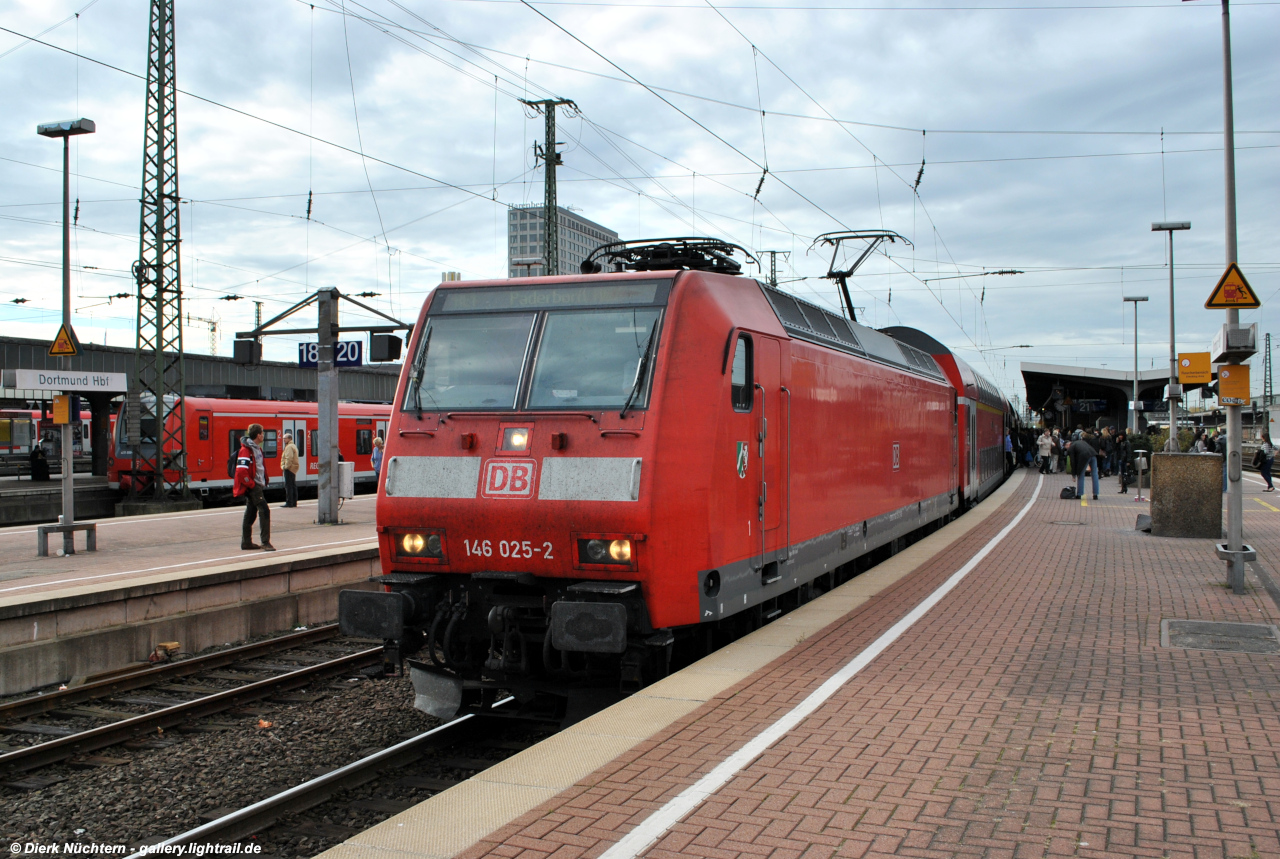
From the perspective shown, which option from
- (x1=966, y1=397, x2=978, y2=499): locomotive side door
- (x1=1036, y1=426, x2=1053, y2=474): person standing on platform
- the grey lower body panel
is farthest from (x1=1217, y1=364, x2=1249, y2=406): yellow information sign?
(x1=1036, y1=426, x2=1053, y2=474): person standing on platform

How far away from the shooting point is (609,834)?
400 centimetres

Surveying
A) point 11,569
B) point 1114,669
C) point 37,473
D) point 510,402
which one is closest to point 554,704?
point 510,402

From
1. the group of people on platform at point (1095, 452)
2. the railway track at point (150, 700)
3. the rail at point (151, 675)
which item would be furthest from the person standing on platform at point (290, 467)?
the group of people on platform at point (1095, 452)

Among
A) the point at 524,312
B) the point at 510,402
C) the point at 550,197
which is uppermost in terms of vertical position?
the point at 550,197

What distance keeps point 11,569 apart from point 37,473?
23.3 meters

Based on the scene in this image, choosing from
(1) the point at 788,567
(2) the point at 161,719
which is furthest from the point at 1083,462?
(2) the point at 161,719

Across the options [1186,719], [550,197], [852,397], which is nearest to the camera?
[1186,719]

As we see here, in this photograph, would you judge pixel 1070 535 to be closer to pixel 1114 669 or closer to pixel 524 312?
pixel 1114 669

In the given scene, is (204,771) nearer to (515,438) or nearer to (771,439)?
(515,438)

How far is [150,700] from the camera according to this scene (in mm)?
8477

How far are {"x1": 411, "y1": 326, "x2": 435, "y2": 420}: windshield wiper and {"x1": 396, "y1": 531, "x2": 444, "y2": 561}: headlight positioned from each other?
34.2 inches

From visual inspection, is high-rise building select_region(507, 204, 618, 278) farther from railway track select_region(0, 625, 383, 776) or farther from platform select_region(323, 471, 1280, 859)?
platform select_region(323, 471, 1280, 859)

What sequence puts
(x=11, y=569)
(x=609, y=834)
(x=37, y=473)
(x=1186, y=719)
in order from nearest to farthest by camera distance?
(x=609, y=834)
(x=1186, y=719)
(x=11, y=569)
(x=37, y=473)

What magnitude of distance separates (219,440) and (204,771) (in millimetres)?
21125
